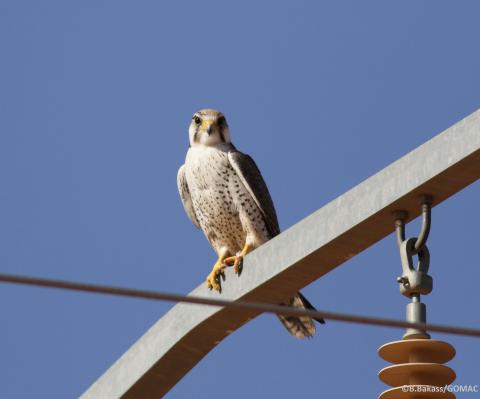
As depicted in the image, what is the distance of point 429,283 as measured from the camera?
475 centimetres

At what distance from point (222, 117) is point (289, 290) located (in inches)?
207

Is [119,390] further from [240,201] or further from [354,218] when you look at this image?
[240,201]

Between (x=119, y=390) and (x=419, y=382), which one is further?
(x=119, y=390)

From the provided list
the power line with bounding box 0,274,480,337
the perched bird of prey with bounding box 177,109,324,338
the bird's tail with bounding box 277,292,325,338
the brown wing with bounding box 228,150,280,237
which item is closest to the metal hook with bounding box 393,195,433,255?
the power line with bounding box 0,274,480,337

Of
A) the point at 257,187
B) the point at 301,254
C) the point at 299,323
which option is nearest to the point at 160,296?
the point at 301,254

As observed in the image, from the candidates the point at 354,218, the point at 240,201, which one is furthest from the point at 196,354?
the point at 240,201

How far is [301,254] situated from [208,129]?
199 inches

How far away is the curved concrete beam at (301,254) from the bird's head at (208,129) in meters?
4.34

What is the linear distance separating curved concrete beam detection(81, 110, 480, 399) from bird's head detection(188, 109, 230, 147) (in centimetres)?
434

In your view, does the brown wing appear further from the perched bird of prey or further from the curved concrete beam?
the curved concrete beam

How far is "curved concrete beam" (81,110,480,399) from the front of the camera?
464 centimetres

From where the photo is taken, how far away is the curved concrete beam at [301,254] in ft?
15.2

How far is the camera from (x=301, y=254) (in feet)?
16.0

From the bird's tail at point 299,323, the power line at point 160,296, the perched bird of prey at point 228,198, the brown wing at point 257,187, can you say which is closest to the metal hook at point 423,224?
the power line at point 160,296
